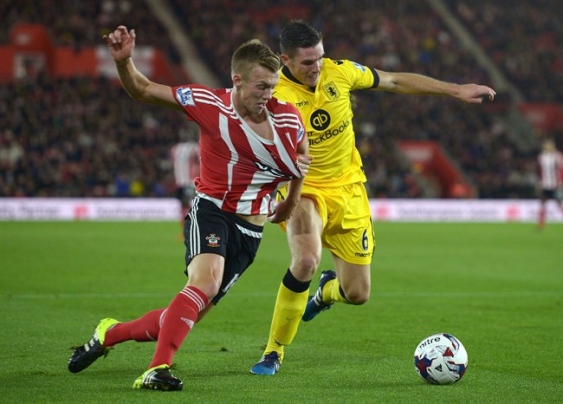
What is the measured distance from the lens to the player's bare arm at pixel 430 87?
7.08m

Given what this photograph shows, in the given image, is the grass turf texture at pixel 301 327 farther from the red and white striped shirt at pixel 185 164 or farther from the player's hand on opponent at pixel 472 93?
the red and white striped shirt at pixel 185 164

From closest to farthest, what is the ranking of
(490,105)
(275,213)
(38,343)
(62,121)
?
(275,213)
(38,343)
(62,121)
(490,105)

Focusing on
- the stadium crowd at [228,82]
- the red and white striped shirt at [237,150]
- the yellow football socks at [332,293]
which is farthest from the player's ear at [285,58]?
the stadium crowd at [228,82]

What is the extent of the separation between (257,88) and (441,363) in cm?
198

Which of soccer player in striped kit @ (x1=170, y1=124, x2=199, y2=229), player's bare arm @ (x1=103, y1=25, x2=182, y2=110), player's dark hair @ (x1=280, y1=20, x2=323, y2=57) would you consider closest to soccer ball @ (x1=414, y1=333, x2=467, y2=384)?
player's bare arm @ (x1=103, y1=25, x2=182, y2=110)

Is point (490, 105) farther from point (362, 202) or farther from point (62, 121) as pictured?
point (362, 202)

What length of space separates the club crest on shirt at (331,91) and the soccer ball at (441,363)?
216 cm

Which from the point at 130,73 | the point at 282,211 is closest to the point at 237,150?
the point at 282,211

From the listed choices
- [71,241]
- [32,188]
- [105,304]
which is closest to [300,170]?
[105,304]

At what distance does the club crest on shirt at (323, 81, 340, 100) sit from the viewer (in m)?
7.27

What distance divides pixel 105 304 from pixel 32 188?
18.3 metres

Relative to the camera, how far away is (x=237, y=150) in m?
5.87

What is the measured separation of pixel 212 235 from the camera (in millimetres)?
5758

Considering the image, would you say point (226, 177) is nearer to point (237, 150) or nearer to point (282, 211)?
point (237, 150)
